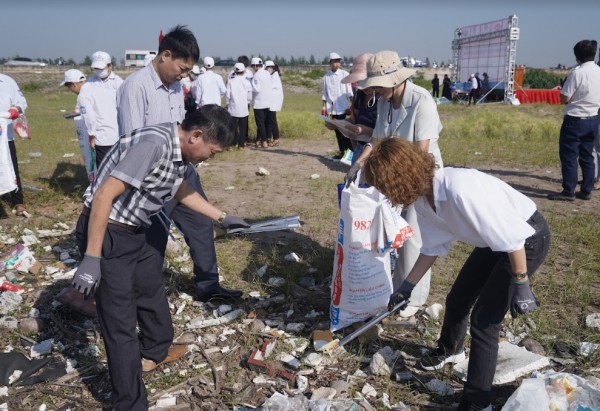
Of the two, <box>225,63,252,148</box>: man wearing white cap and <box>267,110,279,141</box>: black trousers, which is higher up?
<box>225,63,252,148</box>: man wearing white cap

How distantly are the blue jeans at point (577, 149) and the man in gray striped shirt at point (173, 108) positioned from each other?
426 cm

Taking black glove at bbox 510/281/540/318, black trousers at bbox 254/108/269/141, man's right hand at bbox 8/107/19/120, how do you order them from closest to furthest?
black glove at bbox 510/281/540/318, man's right hand at bbox 8/107/19/120, black trousers at bbox 254/108/269/141

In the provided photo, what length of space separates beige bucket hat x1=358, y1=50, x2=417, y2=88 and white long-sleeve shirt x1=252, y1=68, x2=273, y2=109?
22.4 feet

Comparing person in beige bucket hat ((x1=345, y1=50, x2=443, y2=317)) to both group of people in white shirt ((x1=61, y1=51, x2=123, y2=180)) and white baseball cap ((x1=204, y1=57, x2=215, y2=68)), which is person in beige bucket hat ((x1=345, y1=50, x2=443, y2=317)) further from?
white baseball cap ((x1=204, y1=57, x2=215, y2=68))

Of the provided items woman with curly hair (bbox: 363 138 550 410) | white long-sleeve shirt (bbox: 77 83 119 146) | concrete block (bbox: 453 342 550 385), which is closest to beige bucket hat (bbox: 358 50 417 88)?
woman with curly hair (bbox: 363 138 550 410)

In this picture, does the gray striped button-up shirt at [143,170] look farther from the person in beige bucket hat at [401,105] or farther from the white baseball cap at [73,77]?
the white baseball cap at [73,77]

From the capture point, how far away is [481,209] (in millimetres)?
1979

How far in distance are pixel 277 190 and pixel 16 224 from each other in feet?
9.80

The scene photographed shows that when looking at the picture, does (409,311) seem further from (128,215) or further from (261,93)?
(261,93)

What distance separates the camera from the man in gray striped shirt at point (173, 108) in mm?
3113

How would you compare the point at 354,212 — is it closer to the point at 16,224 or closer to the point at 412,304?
the point at 412,304

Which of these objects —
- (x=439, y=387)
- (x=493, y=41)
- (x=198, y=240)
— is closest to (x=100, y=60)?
(x=198, y=240)

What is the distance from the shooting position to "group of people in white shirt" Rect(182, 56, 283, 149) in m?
9.30

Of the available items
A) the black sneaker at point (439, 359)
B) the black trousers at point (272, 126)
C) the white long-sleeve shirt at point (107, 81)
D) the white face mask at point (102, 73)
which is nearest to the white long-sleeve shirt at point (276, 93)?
the black trousers at point (272, 126)
